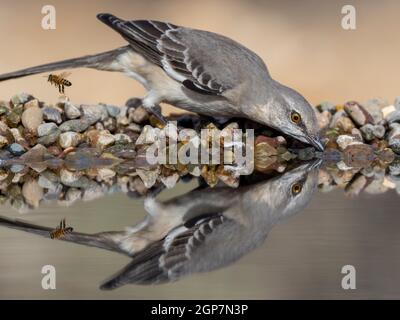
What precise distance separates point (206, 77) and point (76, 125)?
4.81 feet

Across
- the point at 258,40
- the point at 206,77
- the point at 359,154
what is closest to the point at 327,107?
the point at 359,154

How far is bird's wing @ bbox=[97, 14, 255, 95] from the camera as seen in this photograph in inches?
398

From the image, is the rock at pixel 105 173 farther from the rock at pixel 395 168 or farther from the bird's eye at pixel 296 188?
the rock at pixel 395 168

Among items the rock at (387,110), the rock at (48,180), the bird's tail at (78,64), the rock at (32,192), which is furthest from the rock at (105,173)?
the rock at (387,110)

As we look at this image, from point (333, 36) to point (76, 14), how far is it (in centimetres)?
338

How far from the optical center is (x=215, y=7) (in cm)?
1307

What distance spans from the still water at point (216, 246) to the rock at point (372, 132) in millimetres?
2931

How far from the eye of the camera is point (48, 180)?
8445mm

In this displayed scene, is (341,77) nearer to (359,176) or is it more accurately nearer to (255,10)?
(255,10)

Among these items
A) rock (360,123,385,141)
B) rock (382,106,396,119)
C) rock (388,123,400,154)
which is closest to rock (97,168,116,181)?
rock (360,123,385,141)

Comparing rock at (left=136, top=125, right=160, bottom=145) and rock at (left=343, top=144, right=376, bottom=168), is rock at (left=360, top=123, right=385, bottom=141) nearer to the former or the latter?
rock at (left=343, top=144, right=376, bottom=168)

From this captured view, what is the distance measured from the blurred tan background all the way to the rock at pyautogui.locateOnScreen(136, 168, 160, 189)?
10.6 ft

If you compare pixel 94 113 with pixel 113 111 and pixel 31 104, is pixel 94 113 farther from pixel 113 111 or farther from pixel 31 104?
pixel 31 104

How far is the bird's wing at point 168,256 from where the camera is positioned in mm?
5370
